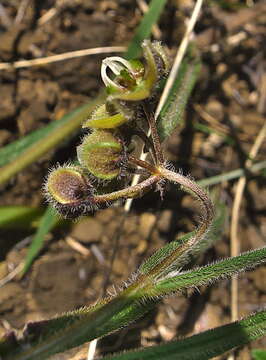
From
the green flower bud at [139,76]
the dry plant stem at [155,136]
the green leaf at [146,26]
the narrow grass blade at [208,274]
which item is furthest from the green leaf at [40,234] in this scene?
the green flower bud at [139,76]

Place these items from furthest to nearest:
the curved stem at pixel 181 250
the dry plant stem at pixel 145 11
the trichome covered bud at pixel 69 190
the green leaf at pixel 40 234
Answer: the dry plant stem at pixel 145 11 → the green leaf at pixel 40 234 → the curved stem at pixel 181 250 → the trichome covered bud at pixel 69 190

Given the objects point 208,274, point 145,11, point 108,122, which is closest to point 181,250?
point 208,274

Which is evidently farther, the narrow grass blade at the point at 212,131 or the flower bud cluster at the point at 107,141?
the narrow grass blade at the point at 212,131

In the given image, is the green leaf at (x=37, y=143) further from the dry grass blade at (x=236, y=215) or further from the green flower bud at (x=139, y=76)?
the green flower bud at (x=139, y=76)

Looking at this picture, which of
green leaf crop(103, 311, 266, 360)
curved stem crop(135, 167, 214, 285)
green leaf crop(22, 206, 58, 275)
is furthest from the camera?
green leaf crop(22, 206, 58, 275)

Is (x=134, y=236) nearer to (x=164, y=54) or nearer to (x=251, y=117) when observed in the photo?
(x=251, y=117)

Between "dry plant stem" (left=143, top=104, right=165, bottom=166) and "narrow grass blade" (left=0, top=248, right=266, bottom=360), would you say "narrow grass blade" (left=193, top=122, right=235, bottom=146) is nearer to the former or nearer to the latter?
"narrow grass blade" (left=0, top=248, right=266, bottom=360)

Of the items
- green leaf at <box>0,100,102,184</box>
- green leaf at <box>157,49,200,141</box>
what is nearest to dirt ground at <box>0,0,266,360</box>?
green leaf at <box>0,100,102,184</box>
